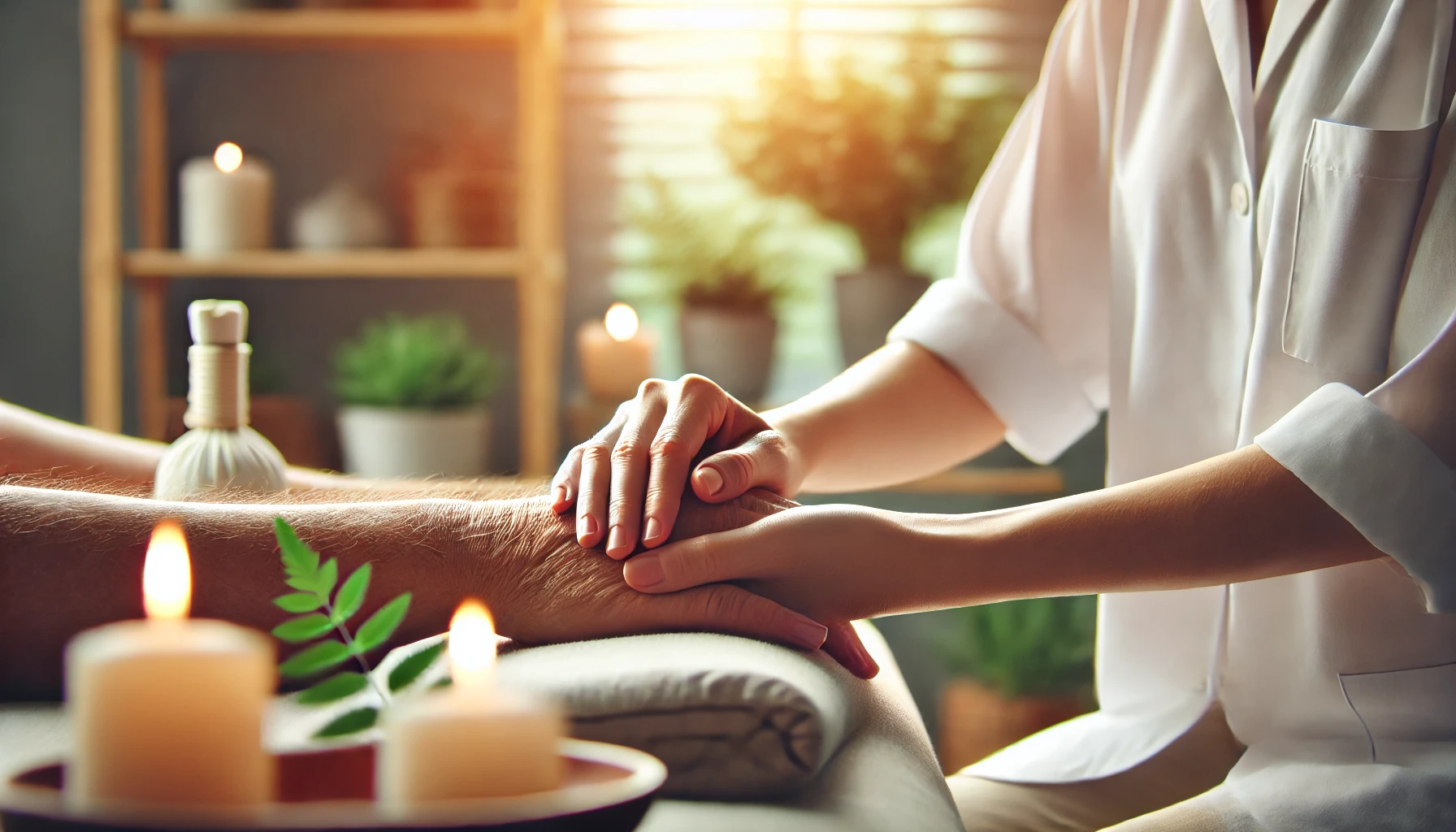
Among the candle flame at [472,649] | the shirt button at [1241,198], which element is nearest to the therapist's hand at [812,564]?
the candle flame at [472,649]

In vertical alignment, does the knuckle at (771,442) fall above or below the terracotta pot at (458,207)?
below

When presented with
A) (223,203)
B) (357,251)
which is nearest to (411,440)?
(357,251)

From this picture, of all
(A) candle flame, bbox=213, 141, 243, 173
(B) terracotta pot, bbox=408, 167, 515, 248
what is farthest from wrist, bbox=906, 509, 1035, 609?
(A) candle flame, bbox=213, 141, 243, 173

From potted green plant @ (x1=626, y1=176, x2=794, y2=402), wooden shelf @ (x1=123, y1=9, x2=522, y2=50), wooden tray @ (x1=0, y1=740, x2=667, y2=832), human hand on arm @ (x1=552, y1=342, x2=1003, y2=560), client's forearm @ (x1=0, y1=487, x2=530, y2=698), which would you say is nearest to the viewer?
wooden tray @ (x1=0, y1=740, x2=667, y2=832)

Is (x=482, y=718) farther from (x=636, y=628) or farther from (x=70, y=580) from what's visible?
(x=70, y=580)

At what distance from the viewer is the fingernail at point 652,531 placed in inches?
31.8

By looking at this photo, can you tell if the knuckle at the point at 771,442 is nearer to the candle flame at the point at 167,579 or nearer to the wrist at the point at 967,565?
the wrist at the point at 967,565

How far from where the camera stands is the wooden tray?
35cm

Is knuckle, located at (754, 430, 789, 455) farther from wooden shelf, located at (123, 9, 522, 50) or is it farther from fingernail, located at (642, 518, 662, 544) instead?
wooden shelf, located at (123, 9, 522, 50)

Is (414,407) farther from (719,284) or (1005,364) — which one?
(1005,364)

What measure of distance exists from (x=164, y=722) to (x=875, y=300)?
174 centimetres

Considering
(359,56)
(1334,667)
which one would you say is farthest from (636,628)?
(359,56)

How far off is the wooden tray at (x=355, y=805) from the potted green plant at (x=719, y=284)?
163cm

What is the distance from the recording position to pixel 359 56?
7.42 feet
